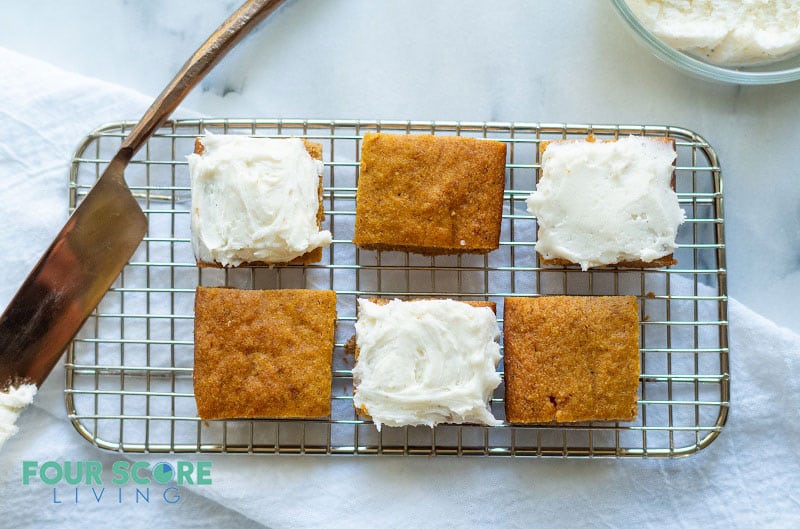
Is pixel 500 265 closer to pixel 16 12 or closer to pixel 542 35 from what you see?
pixel 542 35

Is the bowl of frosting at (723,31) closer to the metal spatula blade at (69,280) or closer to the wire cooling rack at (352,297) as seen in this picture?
the wire cooling rack at (352,297)

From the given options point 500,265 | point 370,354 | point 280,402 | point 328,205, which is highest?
point 328,205

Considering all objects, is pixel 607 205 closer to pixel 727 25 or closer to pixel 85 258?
pixel 727 25

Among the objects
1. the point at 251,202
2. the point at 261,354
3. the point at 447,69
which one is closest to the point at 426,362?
the point at 261,354

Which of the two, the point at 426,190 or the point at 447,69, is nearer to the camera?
the point at 426,190

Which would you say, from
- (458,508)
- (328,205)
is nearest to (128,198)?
(328,205)
